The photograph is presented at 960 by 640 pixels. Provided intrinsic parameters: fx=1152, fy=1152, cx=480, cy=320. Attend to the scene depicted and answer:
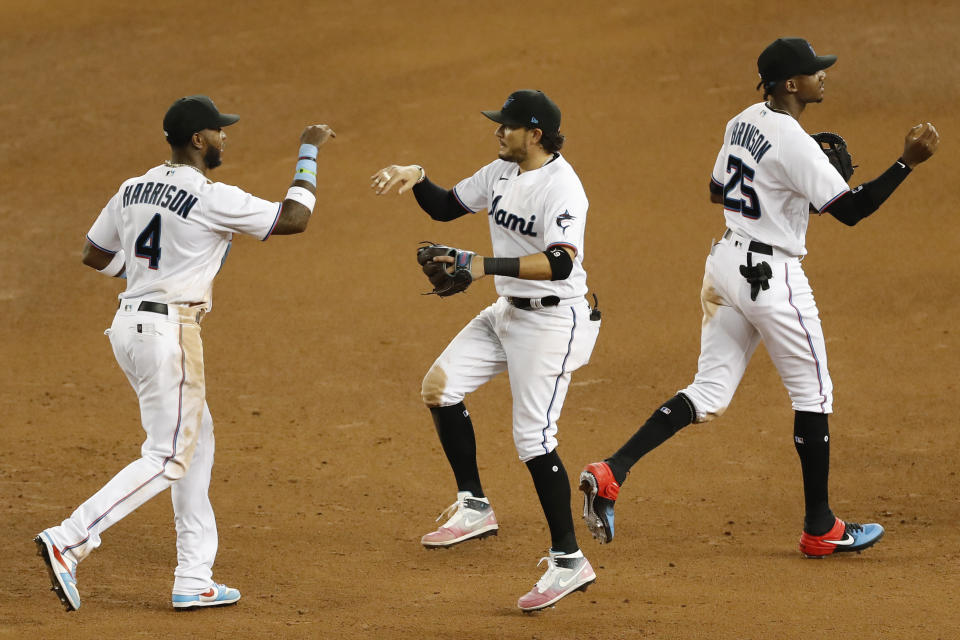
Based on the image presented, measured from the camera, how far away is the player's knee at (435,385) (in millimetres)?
6223

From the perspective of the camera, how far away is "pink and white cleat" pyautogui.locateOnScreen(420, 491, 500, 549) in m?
6.46

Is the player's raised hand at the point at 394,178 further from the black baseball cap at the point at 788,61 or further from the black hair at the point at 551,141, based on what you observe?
the black baseball cap at the point at 788,61

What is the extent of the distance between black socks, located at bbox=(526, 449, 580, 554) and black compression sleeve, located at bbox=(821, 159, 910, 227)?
189 centimetres

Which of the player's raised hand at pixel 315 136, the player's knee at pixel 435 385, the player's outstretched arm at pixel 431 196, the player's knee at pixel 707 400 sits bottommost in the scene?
the player's knee at pixel 707 400

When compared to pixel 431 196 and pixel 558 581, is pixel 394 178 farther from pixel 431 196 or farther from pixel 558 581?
pixel 558 581

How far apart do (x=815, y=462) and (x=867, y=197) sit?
146cm

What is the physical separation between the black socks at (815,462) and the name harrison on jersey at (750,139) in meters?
1.42

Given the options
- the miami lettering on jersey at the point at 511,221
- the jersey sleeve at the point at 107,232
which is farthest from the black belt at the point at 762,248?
the jersey sleeve at the point at 107,232

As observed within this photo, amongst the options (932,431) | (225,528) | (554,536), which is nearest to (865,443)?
(932,431)

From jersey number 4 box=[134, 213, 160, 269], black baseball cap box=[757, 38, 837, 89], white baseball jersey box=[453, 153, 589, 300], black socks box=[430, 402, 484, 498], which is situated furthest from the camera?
black socks box=[430, 402, 484, 498]

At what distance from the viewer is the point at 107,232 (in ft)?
18.0

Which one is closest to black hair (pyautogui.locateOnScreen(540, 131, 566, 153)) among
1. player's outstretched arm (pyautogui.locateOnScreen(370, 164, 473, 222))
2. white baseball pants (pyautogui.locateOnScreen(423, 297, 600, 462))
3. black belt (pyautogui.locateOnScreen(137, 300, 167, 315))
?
player's outstretched arm (pyautogui.locateOnScreen(370, 164, 473, 222))

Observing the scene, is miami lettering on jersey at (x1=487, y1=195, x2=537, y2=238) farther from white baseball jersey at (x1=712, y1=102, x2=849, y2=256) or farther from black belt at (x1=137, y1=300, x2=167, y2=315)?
black belt at (x1=137, y1=300, x2=167, y2=315)

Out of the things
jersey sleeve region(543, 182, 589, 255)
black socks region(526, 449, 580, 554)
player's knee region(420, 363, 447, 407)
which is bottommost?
black socks region(526, 449, 580, 554)
